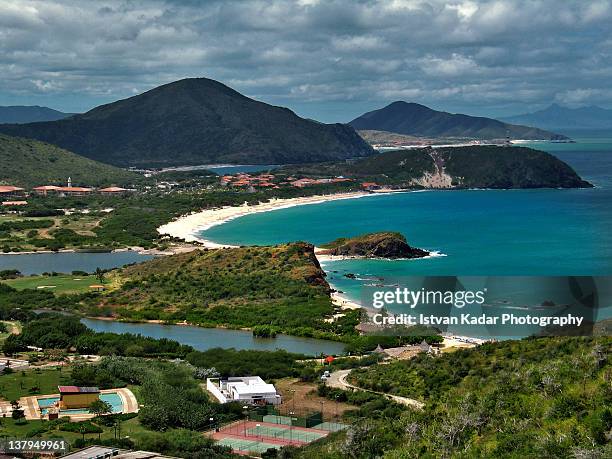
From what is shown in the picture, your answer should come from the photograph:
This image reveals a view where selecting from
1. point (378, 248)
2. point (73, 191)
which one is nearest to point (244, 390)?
point (378, 248)

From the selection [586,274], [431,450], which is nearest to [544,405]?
[431,450]

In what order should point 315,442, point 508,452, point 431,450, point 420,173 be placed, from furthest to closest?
point 420,173, point 315,442, point 431,450, point 508,452

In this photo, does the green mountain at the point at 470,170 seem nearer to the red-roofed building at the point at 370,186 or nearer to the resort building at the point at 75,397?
the red-roofed building at the point at 370,186

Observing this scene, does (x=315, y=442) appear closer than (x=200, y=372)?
Yes

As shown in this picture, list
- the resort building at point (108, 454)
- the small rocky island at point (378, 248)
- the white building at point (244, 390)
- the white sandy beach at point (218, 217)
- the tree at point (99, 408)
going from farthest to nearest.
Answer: the white sandy beach at point (218, 217) → the small rocky island at point (378, 248) → the white building at point (244, 390) → the tree at point (99, 408) → the resort building at point (108, 454)

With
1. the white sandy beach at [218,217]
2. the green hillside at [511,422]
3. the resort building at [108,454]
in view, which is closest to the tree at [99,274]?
the white sandy beach at [218,217]

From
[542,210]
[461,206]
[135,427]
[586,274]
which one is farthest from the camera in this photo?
[461,206]

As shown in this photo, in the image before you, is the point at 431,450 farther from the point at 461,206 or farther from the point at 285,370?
the point at 461,206
